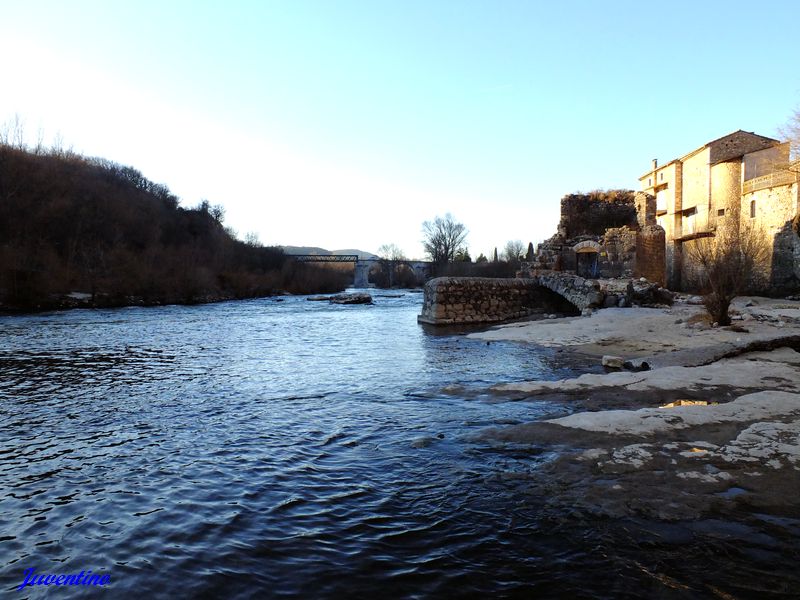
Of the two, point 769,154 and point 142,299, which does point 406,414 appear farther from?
point 769,154

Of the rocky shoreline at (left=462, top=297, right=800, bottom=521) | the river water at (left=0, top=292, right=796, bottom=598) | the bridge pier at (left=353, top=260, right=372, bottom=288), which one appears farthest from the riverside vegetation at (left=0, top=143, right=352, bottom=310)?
the rocky shoreline at (left=462, top=297, right=800, bottom=521)

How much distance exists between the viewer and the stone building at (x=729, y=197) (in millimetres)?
29625

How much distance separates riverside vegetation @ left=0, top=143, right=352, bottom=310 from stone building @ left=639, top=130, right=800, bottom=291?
33.0 m

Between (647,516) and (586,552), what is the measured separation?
623mm

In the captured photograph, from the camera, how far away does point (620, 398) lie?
20.2 feet

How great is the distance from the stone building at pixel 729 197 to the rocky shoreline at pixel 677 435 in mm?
Result: 22495

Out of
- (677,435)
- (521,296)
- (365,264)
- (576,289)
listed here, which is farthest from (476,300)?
(365,264)

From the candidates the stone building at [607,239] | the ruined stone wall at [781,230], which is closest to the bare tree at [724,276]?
the stone building at [607,239]

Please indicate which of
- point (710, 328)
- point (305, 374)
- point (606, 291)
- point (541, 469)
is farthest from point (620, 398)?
point (606, 291)

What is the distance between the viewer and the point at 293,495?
3857 millimetres
